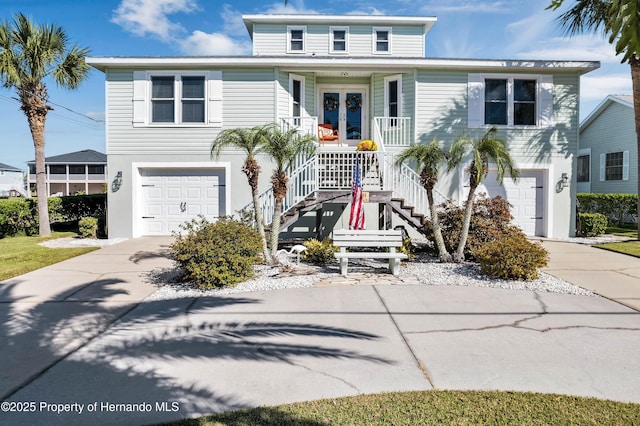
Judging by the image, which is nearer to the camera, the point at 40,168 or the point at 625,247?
the point at 625,247

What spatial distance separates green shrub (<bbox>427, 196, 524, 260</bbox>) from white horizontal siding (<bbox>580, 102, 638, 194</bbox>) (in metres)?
12.6

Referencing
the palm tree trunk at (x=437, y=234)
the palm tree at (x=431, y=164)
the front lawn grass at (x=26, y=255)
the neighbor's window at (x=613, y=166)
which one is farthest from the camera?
the neighbor's window at (x=613, y=166)

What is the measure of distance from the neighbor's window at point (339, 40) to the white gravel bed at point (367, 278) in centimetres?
1203

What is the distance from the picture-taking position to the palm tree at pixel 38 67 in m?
12.6

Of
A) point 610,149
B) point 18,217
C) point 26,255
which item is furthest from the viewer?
point 610,149

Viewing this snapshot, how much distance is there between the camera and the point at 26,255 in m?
10.2

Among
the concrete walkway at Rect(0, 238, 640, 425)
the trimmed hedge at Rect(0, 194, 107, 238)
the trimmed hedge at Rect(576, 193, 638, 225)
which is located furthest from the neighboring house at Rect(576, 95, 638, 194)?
the trimmed hedge at Rect(0, 194, 107, 238)

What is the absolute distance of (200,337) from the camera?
187 inches

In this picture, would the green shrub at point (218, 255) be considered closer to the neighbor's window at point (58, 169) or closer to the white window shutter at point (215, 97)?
the white window shutter at point (215, 97)

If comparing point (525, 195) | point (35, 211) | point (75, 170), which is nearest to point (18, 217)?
point (35, 211)

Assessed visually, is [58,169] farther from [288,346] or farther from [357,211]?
[288,346]

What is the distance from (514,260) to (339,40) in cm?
1380

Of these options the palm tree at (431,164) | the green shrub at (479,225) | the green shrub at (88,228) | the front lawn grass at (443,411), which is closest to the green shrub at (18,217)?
the green shrub at (88,228)

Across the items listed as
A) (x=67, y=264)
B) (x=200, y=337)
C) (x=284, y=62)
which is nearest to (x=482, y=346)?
(x=200, y=337)
